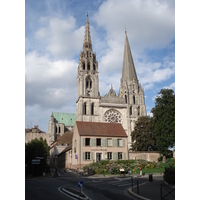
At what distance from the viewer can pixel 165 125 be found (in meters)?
37.9

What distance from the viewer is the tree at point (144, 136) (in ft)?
174

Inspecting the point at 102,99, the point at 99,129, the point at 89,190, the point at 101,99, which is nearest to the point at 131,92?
the point at 102,99

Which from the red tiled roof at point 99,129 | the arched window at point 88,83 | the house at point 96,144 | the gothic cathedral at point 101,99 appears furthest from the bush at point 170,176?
the arched window at point 88,83

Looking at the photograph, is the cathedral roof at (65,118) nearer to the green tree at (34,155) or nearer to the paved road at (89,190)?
the green tree at (34,155)

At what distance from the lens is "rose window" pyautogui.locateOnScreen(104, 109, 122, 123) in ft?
245

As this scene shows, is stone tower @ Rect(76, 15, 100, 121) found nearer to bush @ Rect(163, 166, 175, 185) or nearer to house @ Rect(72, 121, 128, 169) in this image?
house @ Rect(72, 121, 128, 169)

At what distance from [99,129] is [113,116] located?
3778 centimetres

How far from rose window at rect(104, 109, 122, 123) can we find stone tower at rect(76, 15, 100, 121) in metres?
3.65

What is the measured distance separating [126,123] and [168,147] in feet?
123

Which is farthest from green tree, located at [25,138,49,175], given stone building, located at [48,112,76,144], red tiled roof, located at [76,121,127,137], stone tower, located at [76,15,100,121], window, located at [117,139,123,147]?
stone building, located at [48,112,76,144]

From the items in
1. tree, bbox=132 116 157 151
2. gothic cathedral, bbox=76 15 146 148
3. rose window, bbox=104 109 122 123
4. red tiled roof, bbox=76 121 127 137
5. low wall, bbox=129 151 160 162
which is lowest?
low wall, bbox=129 151 160 162

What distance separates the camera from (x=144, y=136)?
178 feet

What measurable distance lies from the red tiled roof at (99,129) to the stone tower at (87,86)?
32.0 metres
